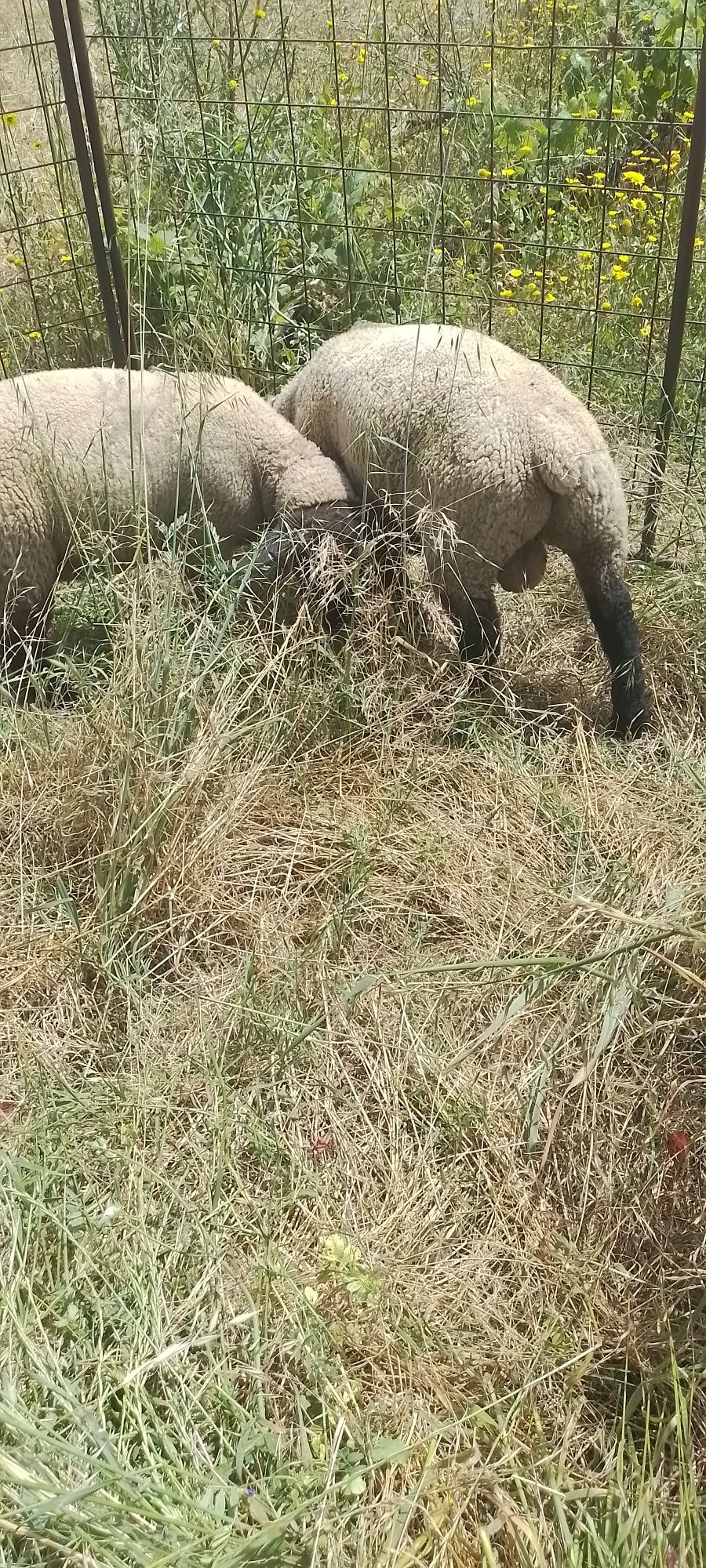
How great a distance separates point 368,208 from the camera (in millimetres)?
Answer: 5664

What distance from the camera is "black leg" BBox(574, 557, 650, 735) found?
360cm

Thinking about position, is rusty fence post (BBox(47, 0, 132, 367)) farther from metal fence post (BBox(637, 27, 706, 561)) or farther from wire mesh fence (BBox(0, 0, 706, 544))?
metal fence post (BBox(637, 27, 706, 561))

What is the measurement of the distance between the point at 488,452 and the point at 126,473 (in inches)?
50.2

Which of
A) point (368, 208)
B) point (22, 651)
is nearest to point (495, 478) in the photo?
point (22, 651)

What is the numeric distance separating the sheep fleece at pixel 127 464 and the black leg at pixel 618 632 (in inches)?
40.3

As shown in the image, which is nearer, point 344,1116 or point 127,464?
point 344,1116

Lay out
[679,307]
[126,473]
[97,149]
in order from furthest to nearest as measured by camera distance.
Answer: [97,149]
[126,473]
[679,307]

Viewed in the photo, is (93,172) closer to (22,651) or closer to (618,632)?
(22,651)

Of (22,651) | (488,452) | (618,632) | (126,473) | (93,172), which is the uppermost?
(93,172)

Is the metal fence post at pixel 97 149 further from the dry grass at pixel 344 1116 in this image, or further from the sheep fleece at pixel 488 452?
the dry grass at pixel 344 1116

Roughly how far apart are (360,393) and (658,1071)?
2541mm

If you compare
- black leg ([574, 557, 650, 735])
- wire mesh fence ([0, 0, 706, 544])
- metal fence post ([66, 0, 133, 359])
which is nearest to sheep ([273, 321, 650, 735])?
black leg ([574, 557, 650, 735])

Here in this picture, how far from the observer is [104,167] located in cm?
485

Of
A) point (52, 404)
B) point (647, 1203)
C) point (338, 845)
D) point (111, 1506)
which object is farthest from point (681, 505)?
point (111, 1506)
